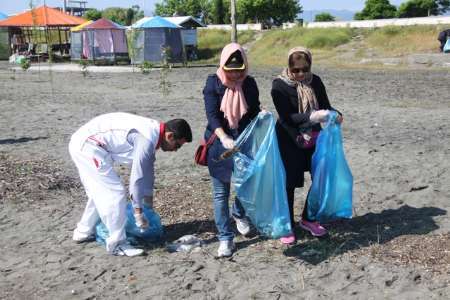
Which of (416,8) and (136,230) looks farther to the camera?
(416,8)

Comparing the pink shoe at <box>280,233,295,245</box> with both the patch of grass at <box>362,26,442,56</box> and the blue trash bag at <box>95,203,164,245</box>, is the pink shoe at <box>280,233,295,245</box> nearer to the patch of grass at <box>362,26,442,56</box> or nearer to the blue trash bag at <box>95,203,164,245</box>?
the blue trash bag at <box>95,203,164,245</box>

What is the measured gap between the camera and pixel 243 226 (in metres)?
4.45

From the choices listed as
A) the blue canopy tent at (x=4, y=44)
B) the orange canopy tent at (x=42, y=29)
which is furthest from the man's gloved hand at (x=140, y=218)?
the blue canopy tent at (x=4, y=44)

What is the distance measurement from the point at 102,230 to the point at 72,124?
18.5 ft

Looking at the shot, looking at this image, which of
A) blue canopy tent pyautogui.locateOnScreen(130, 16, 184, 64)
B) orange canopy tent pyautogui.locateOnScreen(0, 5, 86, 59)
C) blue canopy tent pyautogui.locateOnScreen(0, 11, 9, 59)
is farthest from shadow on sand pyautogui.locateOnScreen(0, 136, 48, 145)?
blue canopy tent pyautogui.locateOnScreen(0, 11, 9, 59)

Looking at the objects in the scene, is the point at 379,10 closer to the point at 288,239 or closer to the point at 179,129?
the point at 288,239

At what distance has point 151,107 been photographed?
11648 millimetres

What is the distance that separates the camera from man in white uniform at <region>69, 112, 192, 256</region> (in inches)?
151

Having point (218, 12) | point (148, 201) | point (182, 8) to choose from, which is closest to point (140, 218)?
point (148, 201)

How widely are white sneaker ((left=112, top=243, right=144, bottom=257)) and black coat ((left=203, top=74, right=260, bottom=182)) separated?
0.77 m

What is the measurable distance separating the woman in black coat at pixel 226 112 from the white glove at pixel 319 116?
39 centimetres

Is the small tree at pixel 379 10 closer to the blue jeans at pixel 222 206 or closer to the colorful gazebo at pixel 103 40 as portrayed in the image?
the colorful gazebo at pixel 103 40

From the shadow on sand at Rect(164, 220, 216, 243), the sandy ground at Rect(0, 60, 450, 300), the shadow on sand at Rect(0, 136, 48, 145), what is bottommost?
the shadow on sand at Rect(164, 220, 216, 243)

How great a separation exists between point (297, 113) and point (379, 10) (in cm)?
5646
